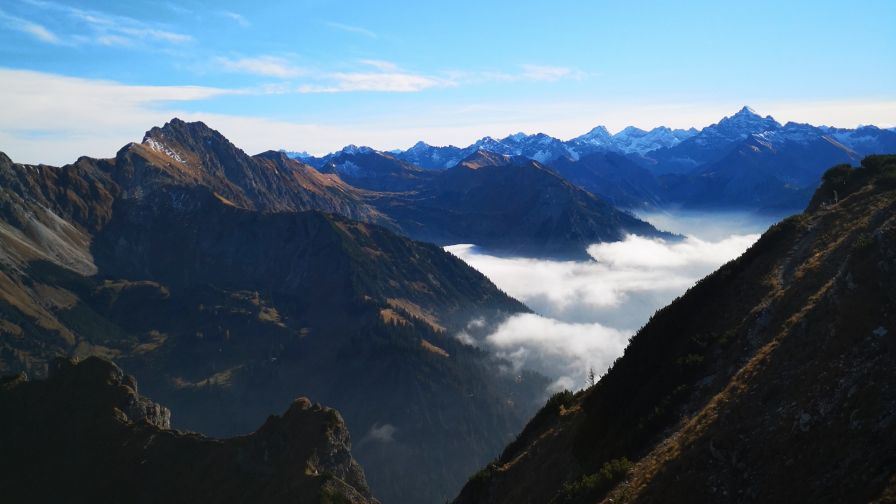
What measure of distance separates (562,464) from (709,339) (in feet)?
53.3

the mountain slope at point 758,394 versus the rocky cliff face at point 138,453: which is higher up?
the mountain slope at point 758,394

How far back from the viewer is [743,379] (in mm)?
40031

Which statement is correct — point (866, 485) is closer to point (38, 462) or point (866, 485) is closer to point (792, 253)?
point (792, 253)

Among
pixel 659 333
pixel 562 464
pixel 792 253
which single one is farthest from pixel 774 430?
pixel 792 253

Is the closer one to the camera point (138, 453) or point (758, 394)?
point (758, 394)

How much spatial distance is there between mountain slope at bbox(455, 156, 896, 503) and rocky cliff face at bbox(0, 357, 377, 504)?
60.4 m

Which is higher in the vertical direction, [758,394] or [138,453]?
[758,394]

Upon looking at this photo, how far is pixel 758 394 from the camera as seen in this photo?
1469 inches

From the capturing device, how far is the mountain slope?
3033 cm

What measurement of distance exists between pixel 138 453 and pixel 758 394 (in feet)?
403

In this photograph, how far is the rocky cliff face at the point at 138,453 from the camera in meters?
109

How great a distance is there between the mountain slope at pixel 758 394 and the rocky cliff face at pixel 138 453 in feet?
198

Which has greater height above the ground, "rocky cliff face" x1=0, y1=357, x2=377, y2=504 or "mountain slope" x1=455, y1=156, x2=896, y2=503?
"mountain slope" x1=455, y1=156, x2=896, y2=503

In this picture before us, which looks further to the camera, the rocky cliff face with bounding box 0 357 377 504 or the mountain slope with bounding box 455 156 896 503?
the rocky cliff face with bounding box 0 357 377 504
